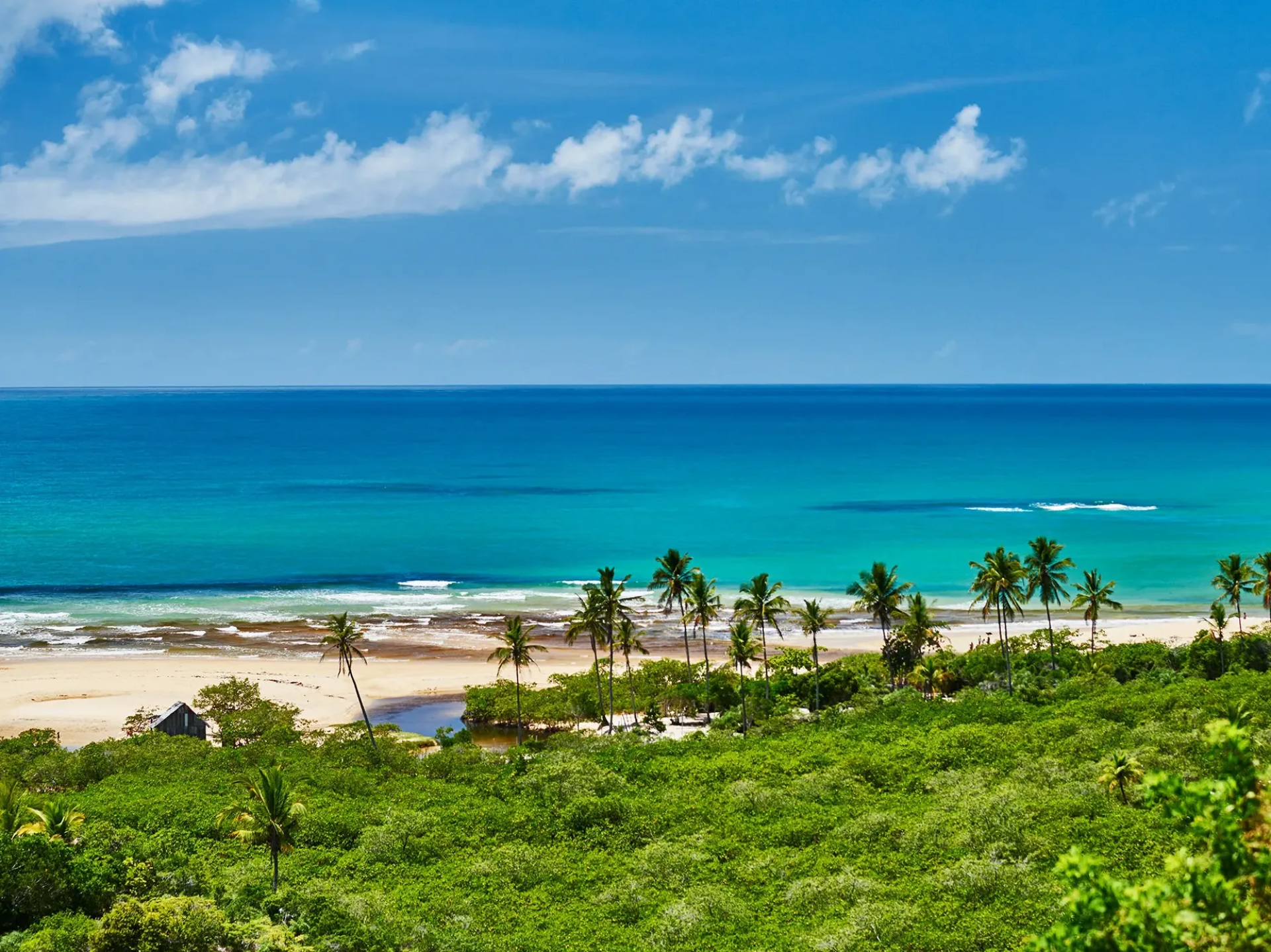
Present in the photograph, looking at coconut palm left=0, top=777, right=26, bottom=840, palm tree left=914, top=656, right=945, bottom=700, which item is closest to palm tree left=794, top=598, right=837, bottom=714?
palm tree left=914, top=656, right=945, bottom=700

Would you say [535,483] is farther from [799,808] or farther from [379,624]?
[799,808]

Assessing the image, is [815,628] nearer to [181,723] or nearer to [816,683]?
[816,683]

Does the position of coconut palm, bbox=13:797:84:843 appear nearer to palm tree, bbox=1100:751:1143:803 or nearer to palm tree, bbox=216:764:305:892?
palm tree, bbox=216:764:305:892

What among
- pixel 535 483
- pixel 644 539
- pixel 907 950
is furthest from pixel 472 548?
pixel 907 950

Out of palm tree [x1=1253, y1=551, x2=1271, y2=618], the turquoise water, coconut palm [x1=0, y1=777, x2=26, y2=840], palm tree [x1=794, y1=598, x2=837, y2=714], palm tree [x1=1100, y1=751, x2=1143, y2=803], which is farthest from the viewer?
the turquoise water

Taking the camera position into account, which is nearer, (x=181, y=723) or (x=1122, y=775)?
(x=1122, y=775)

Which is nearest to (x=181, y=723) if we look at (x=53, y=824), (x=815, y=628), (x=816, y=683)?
(x=53, y=824)

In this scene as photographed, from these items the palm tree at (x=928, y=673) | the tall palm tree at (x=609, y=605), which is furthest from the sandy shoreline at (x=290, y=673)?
the palm tree at (x=928, y=673)
